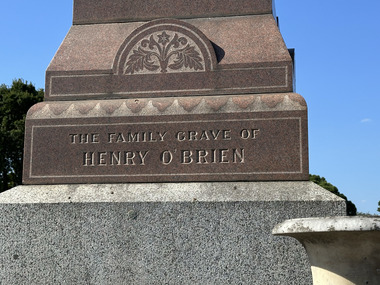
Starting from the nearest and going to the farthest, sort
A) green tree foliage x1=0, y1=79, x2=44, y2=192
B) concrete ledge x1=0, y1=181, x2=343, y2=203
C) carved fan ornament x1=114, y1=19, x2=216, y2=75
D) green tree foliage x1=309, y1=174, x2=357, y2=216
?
concrete ledge x1=0, y1=181, x2=343, y2=203
carved fan ornament x1=114, y1=19, x2=216, y2=75
green tree foliage x1=0, y1=79, x2=44, y2=192
green tree foliage x1=309, y1=174, x2=357, y2=216

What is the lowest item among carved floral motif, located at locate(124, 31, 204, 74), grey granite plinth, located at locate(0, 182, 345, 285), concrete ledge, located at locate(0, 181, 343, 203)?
grey granite plinth, located at locate(0, 182, 345, 285)

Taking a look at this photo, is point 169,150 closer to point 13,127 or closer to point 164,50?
point 164,50

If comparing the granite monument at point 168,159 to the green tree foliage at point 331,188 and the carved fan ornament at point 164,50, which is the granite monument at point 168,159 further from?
the green tree foliage at point 331,188

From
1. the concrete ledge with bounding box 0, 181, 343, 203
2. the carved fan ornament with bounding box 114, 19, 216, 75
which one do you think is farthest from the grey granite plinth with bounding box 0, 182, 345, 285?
the carved fan ornament with bounding box 114, 19, 216, 75

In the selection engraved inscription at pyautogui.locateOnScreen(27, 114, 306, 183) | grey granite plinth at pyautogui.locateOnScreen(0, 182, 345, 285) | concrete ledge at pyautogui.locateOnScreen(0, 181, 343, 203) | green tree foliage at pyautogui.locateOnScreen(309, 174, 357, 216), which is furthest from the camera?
green tree foliage at pyautogui.locateOnScreen(309, 174, 357, 216)

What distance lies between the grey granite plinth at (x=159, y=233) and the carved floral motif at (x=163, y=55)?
1.58 metres

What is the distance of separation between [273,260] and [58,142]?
3.08m

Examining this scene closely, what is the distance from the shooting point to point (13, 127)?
20.5m

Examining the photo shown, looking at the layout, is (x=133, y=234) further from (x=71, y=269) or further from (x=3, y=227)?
(x=3, y=227)

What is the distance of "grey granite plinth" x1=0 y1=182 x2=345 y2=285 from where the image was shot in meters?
5.05

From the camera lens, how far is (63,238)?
5.46 m

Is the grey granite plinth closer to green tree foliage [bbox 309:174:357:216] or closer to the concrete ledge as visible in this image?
the concrete ledge

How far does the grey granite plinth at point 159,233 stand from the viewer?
16.6 ft

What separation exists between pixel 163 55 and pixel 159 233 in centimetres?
236
